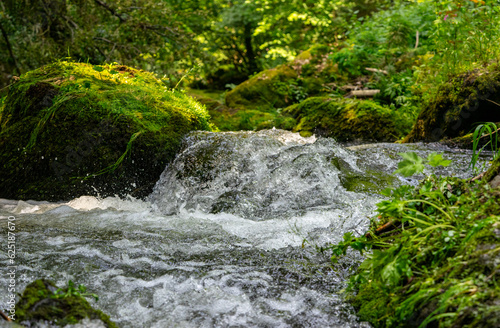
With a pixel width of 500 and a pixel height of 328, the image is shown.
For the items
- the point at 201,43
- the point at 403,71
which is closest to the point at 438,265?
the point at 403,71

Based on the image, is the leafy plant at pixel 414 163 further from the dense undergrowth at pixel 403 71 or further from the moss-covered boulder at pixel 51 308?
the dense undergrowth at pixel 403 71

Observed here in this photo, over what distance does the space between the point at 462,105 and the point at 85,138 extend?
4839mm

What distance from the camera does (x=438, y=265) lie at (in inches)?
64.7

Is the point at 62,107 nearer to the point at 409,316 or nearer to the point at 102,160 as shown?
the point at 102,160

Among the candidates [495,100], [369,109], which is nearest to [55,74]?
[369,109]

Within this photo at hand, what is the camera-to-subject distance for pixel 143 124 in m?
4.73

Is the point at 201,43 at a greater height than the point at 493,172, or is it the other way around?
the point at 201,43

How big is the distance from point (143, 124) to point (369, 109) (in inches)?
174

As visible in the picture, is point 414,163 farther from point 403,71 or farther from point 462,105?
point 403,71

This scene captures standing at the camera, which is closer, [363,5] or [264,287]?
[264,287]

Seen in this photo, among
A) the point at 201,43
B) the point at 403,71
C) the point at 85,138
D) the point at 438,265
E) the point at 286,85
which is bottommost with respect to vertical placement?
the point at 286,85

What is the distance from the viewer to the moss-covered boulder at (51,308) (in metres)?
1.50

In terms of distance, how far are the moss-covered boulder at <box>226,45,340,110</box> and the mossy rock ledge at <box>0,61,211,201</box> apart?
18.2 feet

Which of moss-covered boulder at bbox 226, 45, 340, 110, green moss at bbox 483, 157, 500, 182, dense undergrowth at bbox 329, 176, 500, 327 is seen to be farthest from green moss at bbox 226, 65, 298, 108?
dense undergrowth at bbox 329, 176, 500, 327
